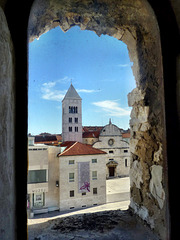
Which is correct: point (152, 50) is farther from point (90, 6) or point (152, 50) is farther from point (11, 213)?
point (11, 213)

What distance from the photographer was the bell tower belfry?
27.6 metres

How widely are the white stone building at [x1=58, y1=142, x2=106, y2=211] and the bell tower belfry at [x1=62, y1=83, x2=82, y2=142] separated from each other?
47.6ft

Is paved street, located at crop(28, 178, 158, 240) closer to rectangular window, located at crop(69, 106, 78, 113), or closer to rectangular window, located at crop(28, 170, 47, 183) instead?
rectangular window, located at crop(28, 170, 47, 183)

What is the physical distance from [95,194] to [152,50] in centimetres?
1261

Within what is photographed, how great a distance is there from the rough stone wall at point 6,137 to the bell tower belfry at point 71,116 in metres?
26.1

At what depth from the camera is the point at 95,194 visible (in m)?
12.4

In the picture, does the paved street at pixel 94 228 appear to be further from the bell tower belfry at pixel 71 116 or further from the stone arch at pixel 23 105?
the bell tower belfry at pixel 71 116

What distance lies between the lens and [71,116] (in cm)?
2902

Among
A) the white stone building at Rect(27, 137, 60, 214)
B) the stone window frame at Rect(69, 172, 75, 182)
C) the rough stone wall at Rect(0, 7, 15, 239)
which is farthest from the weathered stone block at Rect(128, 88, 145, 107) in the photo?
the stone window frame at Rect(69, 172, 75, 182)

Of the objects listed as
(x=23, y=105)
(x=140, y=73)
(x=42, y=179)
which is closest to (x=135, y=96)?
(x=140, y=73)

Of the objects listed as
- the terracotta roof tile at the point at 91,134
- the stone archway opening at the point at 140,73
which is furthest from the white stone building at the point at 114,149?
the stone archway opening at the point at 140,73

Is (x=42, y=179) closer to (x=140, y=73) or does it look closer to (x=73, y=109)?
(x=140, y=73)

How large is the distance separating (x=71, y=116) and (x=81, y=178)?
1790 centimetres

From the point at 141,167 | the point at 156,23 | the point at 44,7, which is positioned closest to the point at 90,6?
the point at 44,7
